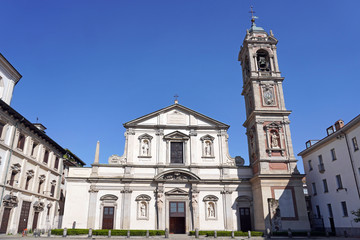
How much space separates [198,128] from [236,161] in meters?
5.18

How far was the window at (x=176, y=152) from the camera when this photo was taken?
1094 inches

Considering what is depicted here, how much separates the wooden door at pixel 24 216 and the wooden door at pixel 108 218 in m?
6.80

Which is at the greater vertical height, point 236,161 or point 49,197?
point 236,161

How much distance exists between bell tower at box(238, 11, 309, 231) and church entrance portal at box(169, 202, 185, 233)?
682cm

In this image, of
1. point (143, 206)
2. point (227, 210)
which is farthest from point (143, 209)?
point (227, 210)

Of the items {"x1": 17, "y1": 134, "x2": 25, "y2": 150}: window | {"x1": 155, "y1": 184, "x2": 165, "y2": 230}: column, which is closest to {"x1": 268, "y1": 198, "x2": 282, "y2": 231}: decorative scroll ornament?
{"x1": 155, "y1": 184, "x2": 165, "y2": 230}: column

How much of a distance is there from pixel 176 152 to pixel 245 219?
30.3 ft

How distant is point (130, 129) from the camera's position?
28203 millimetres

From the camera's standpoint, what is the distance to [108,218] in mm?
25094

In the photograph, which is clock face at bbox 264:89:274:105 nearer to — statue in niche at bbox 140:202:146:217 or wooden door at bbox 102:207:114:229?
statue in niche at bbox 140:202:146:217

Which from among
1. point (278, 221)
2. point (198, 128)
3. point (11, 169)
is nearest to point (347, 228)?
point (278, 221)

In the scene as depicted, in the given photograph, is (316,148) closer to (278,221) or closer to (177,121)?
(278,221)

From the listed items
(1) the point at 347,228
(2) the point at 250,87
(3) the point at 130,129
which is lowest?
(1) the point at 347,228

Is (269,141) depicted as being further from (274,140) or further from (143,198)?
(143,198)
